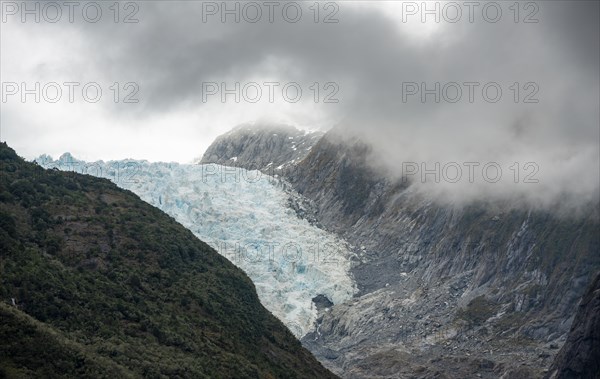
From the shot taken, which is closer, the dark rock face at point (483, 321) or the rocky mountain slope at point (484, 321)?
the rocky mountain slope at point (484, 321)

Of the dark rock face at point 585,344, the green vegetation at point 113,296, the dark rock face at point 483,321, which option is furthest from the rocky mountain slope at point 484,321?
the green vegetation at point 113,296

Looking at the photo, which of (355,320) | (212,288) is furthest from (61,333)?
(355,320)

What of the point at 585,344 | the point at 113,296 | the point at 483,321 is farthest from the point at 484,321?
the point at 113,296

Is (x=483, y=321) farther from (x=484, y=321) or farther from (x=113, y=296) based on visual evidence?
(x=113, y=296)

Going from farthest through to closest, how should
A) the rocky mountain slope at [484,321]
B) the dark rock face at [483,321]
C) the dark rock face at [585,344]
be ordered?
1. the dark rock face at [483,321]
2. the rocky mountain slope at [484,321]
3. the dark rock face at [585,344]

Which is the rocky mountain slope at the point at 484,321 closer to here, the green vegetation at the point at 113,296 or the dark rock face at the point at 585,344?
the dark rock face at the point at 585,344

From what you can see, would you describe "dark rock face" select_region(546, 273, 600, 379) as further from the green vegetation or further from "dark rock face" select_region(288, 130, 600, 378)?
the green vegetation

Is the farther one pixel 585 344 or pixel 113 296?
pixel 585 344
